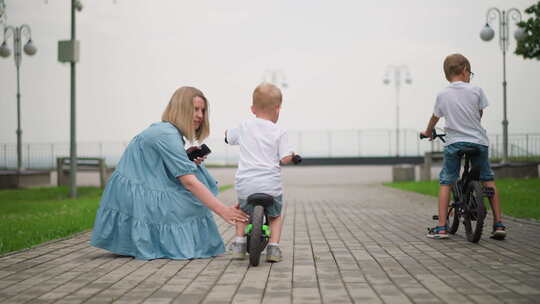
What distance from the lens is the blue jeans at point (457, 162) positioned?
20.9 ft

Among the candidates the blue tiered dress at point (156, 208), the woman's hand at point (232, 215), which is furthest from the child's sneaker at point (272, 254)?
the blue tiered dress at point (156, 208)

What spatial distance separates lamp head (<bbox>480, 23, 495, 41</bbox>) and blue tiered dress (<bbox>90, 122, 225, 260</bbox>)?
Answer: 1855 cm

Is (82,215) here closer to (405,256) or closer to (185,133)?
(185,133)

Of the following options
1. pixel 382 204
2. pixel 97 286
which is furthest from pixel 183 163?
pixel 382 204

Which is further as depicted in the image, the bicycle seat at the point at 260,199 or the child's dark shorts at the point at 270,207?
the child's dark shorts at the point at 270,207

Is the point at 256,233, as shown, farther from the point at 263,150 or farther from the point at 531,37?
the point at 531,37

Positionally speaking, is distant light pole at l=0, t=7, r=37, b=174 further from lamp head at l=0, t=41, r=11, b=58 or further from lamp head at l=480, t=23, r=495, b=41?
lamp head at l=480, t=23, r=495, b=41

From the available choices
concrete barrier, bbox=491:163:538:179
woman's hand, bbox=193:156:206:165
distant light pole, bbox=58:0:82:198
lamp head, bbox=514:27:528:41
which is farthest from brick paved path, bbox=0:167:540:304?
concrete barrier, bbox=491:163:538:179

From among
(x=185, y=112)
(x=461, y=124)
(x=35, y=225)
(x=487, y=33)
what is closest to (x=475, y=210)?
(x=461, y=124)

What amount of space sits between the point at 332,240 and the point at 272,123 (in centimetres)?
226

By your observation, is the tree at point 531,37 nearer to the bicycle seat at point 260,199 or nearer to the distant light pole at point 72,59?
the distant light pole at point 72,59

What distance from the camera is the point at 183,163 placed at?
17.5 ft

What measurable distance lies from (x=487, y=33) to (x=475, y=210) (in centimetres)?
1725

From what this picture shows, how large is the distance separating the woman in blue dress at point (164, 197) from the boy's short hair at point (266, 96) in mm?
654
